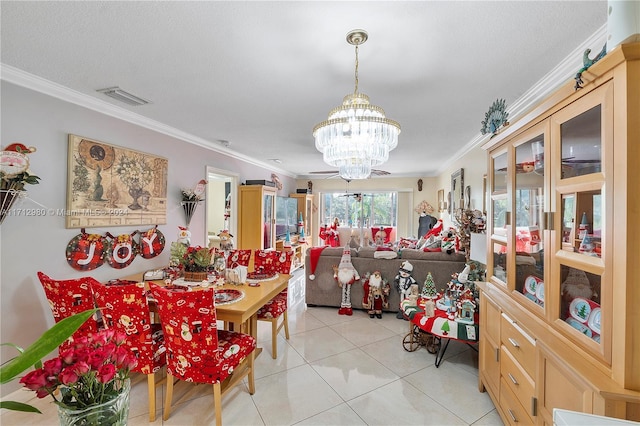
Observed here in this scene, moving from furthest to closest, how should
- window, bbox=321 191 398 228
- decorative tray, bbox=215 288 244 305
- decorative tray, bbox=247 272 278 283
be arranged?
window, bbox=321 191 398 228 < decorative tray, bbox=247 272 278 283 < decorative tray, bbox=215 288 244 305

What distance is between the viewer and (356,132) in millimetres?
1986

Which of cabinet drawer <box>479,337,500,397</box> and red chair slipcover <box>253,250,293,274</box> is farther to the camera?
red chair slipcover <box>253,250,293,274</box>

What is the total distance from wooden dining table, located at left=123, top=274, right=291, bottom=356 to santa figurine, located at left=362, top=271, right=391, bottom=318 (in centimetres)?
133

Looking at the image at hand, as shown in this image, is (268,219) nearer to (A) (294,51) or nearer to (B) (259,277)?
(B) (259,277)

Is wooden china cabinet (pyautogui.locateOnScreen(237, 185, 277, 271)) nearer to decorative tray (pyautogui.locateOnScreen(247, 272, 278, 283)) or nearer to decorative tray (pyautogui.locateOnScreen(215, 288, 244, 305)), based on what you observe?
decorative tray (pyautogui.locateOnScreen(247, 272, 278, 283))

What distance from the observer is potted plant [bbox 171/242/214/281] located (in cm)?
249

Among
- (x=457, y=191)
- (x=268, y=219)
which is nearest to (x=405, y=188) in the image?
(x=457, y=191)

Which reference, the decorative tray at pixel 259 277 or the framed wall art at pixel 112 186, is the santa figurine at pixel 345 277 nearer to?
the decorative tray at pixel 259 277

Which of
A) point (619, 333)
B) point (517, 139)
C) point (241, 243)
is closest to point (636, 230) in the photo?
point (619, 333)

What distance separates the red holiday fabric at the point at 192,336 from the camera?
63.6 inches

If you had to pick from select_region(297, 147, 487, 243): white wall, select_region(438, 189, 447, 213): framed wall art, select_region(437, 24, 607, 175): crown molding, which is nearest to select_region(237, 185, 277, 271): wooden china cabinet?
select_region(297, 147, 487, 243): white wall

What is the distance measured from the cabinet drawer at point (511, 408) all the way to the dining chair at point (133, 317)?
2.22 metres

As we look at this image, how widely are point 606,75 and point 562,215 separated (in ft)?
1.93

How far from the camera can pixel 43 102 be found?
2.21 meters
